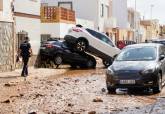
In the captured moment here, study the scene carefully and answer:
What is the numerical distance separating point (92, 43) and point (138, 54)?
13.8 m

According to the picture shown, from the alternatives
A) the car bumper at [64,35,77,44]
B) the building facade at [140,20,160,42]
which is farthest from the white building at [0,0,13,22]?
the building facade at [140,20,160,42]

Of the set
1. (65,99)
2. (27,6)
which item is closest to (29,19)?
(27,6)

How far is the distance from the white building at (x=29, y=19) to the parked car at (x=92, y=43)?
2238 mm

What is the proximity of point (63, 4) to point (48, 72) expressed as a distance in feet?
103

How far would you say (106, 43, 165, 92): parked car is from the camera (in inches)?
679

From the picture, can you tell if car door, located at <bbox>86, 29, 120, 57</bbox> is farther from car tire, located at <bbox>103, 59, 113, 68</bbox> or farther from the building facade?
the building facade

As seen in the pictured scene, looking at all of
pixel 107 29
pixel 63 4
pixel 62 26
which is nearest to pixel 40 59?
pixel 62 26

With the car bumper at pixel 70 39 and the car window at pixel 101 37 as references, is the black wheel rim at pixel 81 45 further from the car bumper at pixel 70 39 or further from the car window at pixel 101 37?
the car window at pixel 101 37

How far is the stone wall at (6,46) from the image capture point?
28.0m

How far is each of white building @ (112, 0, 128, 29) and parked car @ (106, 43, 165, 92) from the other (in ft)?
203

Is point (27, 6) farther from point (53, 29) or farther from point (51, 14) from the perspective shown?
point (53, 29)

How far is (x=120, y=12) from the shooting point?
8400cm

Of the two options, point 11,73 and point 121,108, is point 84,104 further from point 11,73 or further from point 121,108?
point 11,73

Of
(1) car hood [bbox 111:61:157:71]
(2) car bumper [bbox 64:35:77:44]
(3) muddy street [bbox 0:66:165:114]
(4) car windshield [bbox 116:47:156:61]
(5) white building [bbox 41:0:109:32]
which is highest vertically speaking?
(5) white building [bbox 41:0:109:32]
